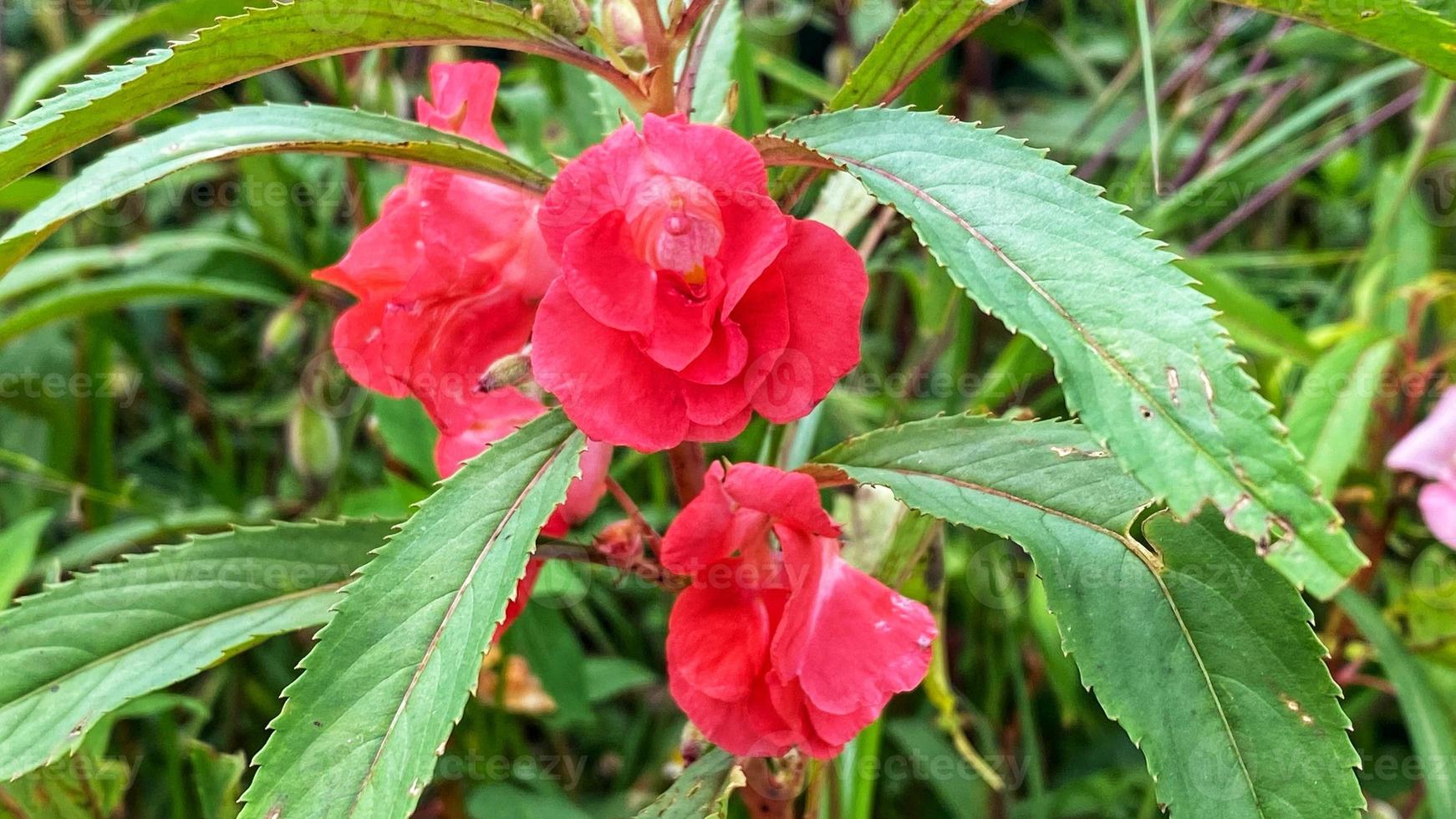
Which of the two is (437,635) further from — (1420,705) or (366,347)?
(1420,705)

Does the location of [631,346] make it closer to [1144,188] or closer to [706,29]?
Answer: [706,29]

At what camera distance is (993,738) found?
3.58 ft

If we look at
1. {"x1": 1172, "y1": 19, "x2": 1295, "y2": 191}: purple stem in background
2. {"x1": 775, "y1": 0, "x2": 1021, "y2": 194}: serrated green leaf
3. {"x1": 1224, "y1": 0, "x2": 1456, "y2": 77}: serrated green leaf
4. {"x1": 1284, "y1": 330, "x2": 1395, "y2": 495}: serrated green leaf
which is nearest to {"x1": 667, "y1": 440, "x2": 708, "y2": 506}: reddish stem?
{"x1": 775, "y1": 0, "x2": 1021, "y2": 194}: serrated green leaf

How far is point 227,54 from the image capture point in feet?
1.51

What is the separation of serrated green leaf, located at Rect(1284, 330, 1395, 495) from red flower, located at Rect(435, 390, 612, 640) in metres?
0.55

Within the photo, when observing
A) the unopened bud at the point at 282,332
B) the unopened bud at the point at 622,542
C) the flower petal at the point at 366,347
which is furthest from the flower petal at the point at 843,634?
the unopened bud at the point at 282,332

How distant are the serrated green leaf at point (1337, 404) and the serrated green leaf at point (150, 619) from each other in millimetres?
689

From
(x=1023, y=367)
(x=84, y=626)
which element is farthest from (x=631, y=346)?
(x=1023, y=367)

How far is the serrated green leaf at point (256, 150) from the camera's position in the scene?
1.56 feet

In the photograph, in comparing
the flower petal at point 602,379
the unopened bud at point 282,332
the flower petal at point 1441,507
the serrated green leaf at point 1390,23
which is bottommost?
the flower petal at point 1441,507

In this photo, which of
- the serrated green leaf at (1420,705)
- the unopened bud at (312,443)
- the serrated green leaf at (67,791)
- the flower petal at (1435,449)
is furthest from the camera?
the unopened bud at (312,443)

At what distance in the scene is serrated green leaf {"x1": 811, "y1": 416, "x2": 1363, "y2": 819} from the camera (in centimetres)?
45

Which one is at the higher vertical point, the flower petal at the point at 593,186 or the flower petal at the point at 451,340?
the flower petal at the point at 593,186

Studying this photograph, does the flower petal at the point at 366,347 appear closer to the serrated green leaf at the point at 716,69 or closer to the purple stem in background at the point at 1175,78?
the serrated green leaf at the point at 716,69
